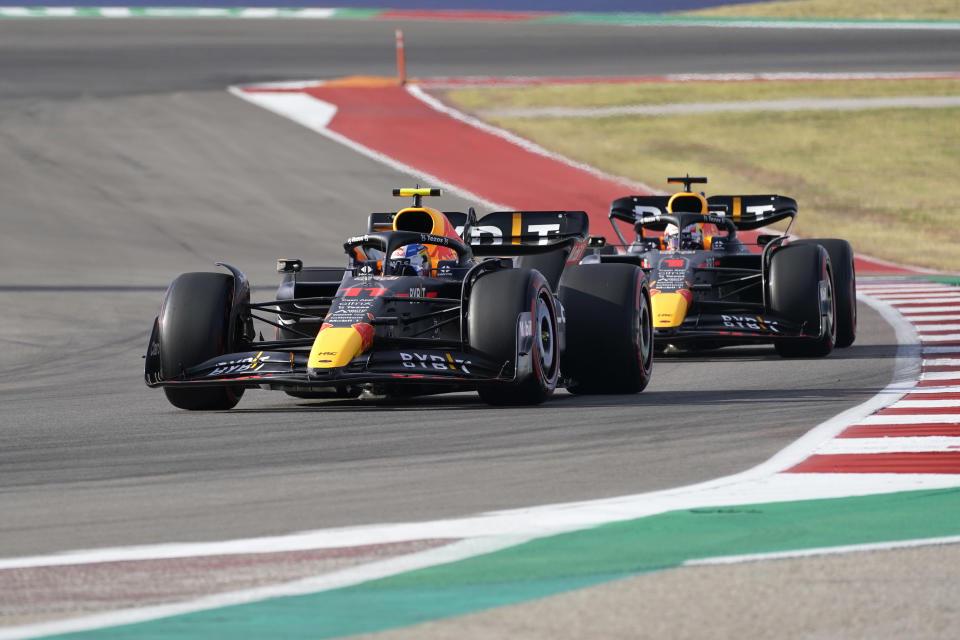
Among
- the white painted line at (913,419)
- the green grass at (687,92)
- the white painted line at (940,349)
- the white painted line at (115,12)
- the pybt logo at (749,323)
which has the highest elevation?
the white painted line at (115,12)

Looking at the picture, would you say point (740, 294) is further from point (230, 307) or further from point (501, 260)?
point (230, 307)

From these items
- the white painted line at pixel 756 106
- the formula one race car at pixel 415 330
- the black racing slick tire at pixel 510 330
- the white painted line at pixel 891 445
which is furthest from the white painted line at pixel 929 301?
the white painted line at pixel 756 106

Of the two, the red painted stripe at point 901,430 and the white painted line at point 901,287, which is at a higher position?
the white painted line at point 901,287

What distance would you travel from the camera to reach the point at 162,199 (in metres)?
31.7

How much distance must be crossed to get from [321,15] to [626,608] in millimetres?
51309

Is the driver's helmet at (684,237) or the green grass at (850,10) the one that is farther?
the green grass at (850,10)

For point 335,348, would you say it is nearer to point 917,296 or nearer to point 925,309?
point 925,309

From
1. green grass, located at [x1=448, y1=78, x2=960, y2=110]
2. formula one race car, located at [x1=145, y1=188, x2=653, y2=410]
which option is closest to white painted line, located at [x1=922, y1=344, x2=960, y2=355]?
formula one race car, located at [x1=145, y1=188, x2=653, y2=410]

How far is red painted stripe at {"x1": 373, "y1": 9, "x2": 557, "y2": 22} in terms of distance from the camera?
55.7 metres

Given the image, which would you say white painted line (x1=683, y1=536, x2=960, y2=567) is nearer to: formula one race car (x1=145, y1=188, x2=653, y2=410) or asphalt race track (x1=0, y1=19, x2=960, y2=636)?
asphalt race track (x1=0, y1=19, x2=960, y2=636)

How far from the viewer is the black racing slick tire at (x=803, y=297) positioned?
50.0 feet

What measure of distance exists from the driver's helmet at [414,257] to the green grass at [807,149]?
19086 millimetres

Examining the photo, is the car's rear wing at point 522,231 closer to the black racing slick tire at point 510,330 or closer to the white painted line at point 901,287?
the black racing slick tire at point 510,330

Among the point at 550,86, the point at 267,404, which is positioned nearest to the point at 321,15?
the point at 550,86
